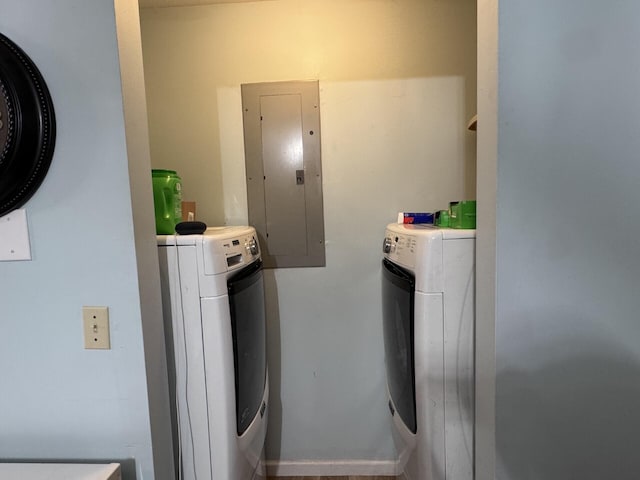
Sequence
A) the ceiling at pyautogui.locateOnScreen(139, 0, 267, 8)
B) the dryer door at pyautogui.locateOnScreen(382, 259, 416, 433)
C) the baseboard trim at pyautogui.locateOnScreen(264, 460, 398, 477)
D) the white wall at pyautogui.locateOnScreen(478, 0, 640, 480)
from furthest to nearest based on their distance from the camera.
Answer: the baseboard trim at pyautogui.locateOnScreen(264, 460, 398, 477), the ceiling at pyautogui.locateOnScreen(139, 0, 267, 8), the dryer door at pyautogui.locateOnScreen(382, 259, 416, 433), the white wall at pyautogui.locateOnScreen(478, 0, 640, 480)

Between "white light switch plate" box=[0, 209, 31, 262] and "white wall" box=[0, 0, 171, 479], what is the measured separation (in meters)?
0.02

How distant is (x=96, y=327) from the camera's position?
0.93 meters

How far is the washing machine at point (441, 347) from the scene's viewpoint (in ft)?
3.53

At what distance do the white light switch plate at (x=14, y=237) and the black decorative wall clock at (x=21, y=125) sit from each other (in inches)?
1.2

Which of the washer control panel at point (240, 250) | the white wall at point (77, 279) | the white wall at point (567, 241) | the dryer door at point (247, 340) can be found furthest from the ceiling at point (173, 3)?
the white wall at point (567, 241)

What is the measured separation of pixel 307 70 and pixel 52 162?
1.20m

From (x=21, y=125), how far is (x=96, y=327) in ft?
1.73

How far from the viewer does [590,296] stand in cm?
87

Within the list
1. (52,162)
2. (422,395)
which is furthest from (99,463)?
(422,395)

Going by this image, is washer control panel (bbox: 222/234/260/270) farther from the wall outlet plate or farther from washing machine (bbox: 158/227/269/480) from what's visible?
the wall outlet plate

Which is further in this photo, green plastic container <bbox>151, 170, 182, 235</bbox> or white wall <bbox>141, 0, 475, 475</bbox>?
white wall <bbox>141, 0, 475, 475</bbox>

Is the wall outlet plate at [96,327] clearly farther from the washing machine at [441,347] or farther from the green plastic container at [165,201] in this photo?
the washing machine at [441,347]

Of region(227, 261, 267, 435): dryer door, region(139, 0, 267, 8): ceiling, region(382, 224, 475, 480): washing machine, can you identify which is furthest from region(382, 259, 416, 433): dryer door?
region(139, 0, 267, 8): ceiling

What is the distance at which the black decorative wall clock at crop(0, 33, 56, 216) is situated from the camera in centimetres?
83
